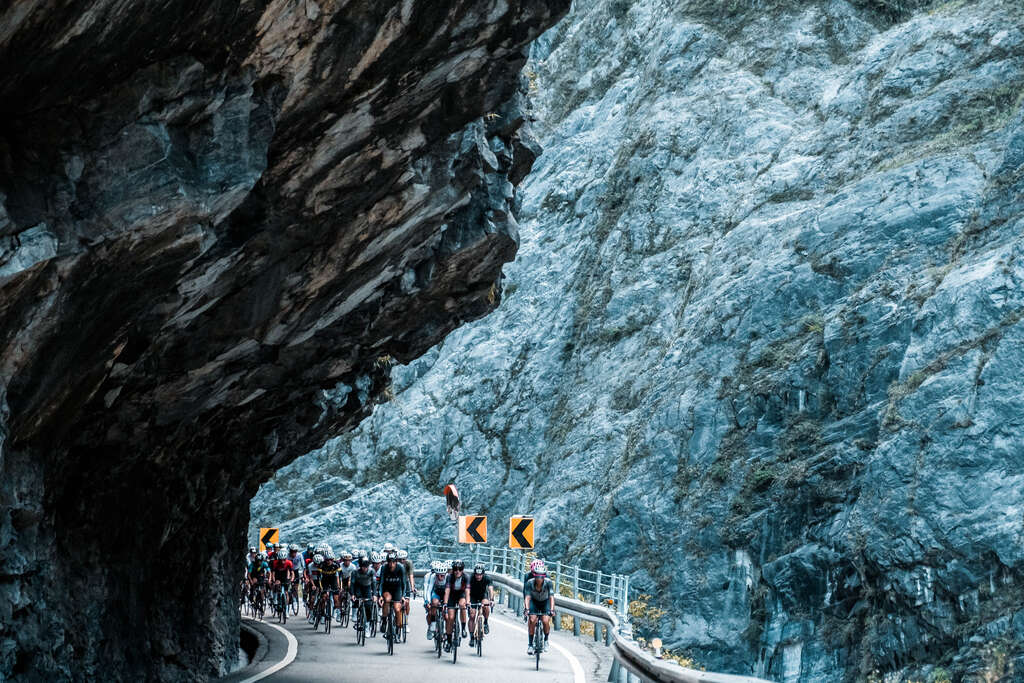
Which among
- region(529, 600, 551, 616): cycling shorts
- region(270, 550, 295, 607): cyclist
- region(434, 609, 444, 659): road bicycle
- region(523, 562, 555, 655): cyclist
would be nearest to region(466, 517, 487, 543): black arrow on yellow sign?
region(270, 550, 295, 607): cyclist

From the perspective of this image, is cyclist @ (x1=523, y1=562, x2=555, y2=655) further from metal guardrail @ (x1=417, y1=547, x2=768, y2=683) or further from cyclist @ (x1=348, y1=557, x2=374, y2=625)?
cyclist @ (x1=348, y1=557, x2=374, y2=625)

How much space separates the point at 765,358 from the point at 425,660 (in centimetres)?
2160

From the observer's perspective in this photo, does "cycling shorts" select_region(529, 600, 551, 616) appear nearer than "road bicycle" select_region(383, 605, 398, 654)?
Yes

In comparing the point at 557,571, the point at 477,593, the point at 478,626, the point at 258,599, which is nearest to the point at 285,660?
the point at 478,626

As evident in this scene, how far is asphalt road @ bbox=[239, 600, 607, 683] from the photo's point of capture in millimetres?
17156

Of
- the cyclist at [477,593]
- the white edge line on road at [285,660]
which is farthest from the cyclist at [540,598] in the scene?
the white edge line on road at [285,660]

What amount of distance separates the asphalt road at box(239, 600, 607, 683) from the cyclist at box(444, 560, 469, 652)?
0.46 meters

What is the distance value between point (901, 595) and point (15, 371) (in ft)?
81.3

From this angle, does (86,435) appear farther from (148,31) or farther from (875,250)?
(875,250)

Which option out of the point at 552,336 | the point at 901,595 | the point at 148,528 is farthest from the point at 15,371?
the point at 552,336

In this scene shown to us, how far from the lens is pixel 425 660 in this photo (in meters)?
19.8

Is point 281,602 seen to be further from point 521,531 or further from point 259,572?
point 521,531

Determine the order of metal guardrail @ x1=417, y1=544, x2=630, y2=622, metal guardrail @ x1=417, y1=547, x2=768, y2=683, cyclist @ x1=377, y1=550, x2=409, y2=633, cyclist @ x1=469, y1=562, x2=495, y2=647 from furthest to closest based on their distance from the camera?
metal guardrail @ x1=417, y1=544, x2=630, y2=622, cyclist @ x1=377, y1=550, x2=409, y2=633, cyclist @ x1=469, y1=562, x2=495, y2=647, metal guardrail @ x1=417, y1=547, x2=768, y2=683

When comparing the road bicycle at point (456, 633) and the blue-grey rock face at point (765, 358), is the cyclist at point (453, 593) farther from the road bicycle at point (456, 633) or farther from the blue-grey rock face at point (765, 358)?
the blue-grey rock face at point (765, 358)
